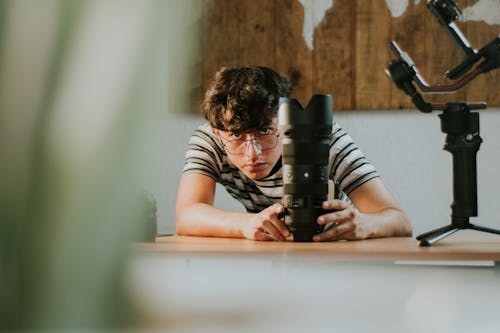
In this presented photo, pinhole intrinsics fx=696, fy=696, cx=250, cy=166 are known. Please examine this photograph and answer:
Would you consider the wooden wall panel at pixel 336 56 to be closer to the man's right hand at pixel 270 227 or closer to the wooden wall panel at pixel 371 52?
the wooden wall panel at pixel 371 52

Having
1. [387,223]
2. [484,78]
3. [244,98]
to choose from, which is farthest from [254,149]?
[484,78]

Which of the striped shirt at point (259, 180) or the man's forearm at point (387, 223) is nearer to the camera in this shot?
the man's forearm at point (387, 223)

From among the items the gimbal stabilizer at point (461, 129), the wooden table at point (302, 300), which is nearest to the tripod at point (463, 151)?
the gimbal stabilizer at point (461, 129)

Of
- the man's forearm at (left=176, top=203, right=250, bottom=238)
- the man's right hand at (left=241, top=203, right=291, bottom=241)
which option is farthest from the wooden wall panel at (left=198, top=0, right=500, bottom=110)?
the man's right hand at (left=241, top=203, right=291, bottom=241)

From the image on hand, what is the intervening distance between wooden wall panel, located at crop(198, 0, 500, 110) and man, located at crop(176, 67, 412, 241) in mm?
1312

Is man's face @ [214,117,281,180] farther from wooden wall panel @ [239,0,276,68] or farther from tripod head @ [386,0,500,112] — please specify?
wooden wall panel @ [239,0,276,68]

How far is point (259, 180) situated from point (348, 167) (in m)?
0.24

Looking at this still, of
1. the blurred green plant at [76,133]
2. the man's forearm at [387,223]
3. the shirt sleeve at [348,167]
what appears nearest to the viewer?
the blurred green plant at [76,133]

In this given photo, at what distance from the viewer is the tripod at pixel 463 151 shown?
99 centimetres

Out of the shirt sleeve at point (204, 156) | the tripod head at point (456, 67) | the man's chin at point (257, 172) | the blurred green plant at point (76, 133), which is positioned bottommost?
the blurred green plant at point (76, 133)

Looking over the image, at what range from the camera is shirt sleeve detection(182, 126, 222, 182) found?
1.68 m

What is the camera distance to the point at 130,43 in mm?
159

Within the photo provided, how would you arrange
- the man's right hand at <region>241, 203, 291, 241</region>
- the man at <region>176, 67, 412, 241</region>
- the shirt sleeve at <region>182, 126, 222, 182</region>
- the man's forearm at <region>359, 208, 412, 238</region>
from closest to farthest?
1. the man's right hand at <region>241, 203, 291, 241</region>
2. the man's forearm at <region>359, 208, 412, 238</region>
3. the man at <region>176, 67, 412, 241</region>
4. the shirt sleeve at <region>182, 126, 222, 182</region>

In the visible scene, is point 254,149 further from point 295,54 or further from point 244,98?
point 295,54
